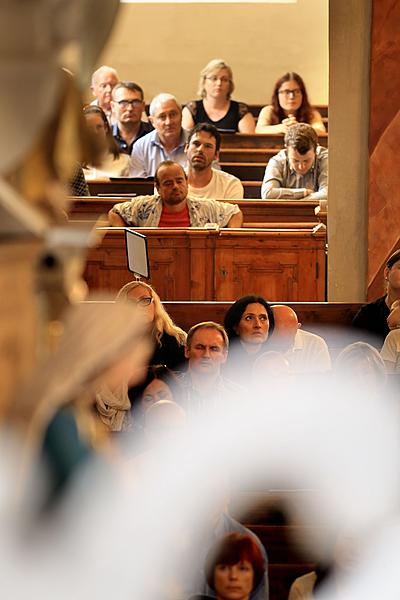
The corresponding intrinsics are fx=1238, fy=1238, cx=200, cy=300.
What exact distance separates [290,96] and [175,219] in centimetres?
279

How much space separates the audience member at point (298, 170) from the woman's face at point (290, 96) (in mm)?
1144

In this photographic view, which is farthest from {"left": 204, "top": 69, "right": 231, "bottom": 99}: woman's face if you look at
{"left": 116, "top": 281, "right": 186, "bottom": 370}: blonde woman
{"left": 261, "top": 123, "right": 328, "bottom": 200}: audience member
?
{"left": 116, "top": 281, "right": 186, "bottom": 370}: blonde woman

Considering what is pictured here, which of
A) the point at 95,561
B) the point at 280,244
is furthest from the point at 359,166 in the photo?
the point at 95,561

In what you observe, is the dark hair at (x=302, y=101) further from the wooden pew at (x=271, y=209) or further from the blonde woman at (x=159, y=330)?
the blonde woman at (x=159, y=330)

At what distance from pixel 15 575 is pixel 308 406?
3.89 metres

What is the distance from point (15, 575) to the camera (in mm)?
620

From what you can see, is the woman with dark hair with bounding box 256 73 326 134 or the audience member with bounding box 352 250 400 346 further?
the woman with dark hair with bounding box 256 73 326 134

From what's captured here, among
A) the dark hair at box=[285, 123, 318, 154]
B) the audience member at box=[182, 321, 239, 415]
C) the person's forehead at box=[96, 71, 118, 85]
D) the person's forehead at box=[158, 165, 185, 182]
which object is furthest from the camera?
the person's forehead at box=[96, 71, 118, 85]

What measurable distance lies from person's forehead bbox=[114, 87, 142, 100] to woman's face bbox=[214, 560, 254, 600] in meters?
6.84

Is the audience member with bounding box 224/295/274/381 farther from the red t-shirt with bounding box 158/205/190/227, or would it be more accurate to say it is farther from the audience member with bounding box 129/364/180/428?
the red t-shirt with bounding box 158/205/190/227

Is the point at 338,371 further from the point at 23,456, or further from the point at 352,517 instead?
the point at 23,456

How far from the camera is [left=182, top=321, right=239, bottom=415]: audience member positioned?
4.39 metres

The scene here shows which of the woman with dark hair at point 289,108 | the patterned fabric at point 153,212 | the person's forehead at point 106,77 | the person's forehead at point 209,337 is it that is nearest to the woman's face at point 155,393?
the person's forehead at point 209,337

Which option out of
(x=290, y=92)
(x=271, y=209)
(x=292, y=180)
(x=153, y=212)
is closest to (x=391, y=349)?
(x=153, y=212)
